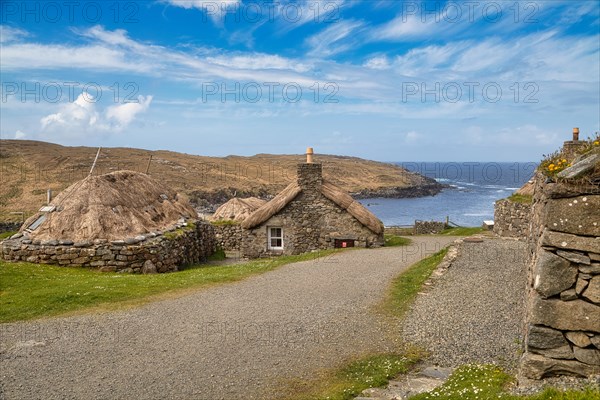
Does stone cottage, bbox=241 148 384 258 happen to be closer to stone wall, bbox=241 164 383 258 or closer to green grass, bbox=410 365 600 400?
stone wall, bbox=241 164 383 258

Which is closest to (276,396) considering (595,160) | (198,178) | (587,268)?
(587,268)

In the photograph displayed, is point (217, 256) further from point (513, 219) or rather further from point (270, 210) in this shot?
point (513, 219)

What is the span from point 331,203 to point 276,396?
62.9 feet

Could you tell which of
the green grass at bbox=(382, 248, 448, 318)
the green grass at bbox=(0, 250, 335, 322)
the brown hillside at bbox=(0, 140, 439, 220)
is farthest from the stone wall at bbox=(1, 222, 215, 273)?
the brown hillside at bbox=(0, 140, 439, 220)

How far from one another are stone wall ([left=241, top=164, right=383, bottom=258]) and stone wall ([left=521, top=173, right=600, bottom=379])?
19688mm

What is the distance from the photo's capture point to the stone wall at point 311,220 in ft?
88.1

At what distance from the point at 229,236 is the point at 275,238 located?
312 inches

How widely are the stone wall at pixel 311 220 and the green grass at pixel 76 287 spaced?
6.29 meters

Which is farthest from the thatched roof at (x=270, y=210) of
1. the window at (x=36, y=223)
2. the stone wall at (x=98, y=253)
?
the window at (x=36, y=223)

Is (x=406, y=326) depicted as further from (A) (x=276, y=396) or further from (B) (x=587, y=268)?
(B) (x=587, y=268)

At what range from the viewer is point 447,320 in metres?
11.9

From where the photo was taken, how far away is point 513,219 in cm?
2805

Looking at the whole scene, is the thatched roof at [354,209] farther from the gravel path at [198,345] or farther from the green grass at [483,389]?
the green grass at [483,389]

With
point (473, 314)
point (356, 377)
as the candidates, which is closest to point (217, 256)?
point (473, 314)
